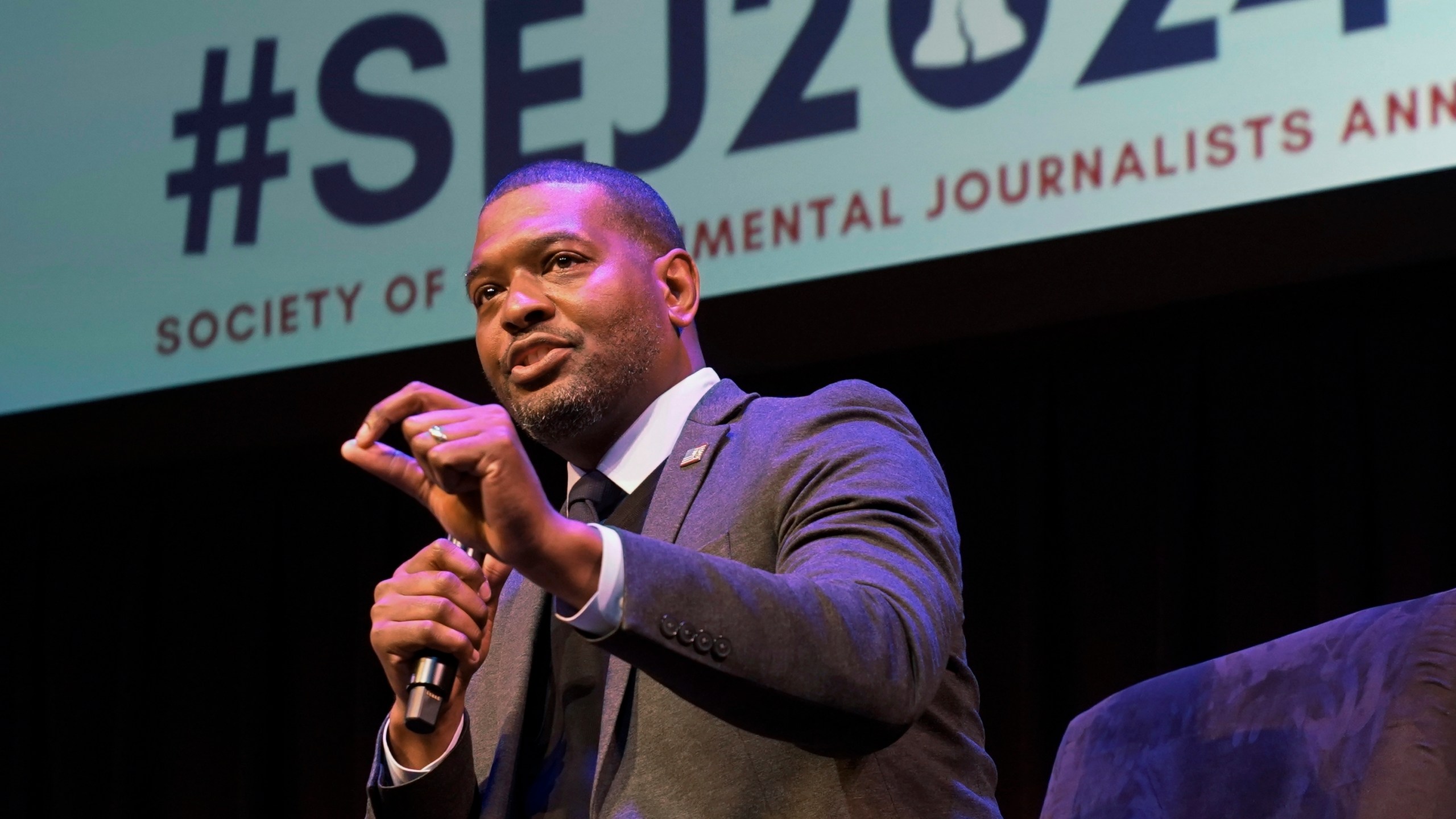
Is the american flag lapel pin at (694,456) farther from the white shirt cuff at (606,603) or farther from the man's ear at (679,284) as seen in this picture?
the white shirt cuff at (606,603)

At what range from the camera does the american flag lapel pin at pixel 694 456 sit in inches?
59.9

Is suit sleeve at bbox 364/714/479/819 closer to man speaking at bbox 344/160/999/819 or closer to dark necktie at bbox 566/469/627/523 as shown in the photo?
man speaking at bbox 344/160/999/819

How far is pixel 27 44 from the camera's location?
3824 mm

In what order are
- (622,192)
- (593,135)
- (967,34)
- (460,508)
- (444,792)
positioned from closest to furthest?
(460,508)
(444,792)
(622,192)
(967,34)
(593,135)

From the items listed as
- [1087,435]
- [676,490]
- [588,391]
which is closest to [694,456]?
[676,490]

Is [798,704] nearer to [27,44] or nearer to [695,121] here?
[695,121]

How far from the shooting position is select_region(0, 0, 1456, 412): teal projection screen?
2621 mm

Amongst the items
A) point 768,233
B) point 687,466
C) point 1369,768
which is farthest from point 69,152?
point 1369,768

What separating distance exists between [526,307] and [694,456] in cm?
22

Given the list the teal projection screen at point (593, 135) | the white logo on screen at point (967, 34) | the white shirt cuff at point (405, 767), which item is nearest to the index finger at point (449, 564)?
the white shirt cuff at point (405, 767)

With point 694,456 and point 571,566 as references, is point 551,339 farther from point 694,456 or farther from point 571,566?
point 571,566

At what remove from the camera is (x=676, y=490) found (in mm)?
1501

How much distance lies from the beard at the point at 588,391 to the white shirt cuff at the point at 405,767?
30 centimetres

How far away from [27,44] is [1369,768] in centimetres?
357
